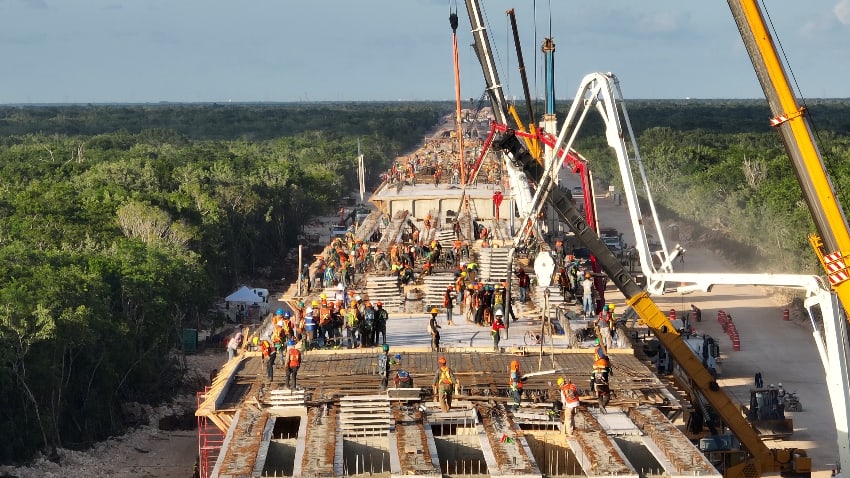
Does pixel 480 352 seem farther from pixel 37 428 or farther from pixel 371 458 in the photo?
pixel 37 428

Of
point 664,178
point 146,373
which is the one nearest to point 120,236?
point 146,373

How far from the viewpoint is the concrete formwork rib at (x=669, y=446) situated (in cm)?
2381

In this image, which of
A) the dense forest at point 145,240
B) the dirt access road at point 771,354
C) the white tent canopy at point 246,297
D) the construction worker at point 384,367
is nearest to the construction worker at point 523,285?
the dirt access road at point 771,354

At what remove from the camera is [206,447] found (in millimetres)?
30125

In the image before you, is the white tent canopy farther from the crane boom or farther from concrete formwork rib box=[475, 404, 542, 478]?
the crane boom

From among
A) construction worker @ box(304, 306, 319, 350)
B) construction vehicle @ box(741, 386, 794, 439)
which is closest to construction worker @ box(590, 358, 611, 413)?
construction worker @ box(304, 306, 319, 350)

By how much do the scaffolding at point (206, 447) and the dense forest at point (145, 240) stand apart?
530 cm

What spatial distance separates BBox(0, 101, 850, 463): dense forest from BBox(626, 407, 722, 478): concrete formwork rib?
10.0m

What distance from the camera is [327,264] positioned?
157ft

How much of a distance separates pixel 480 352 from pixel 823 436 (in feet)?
42.5

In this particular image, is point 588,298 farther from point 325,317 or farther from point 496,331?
point 325,317

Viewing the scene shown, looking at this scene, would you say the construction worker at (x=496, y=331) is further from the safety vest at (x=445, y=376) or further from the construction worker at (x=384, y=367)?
the safety vest at (x=445, y=376)

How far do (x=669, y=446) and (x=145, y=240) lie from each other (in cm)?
4698

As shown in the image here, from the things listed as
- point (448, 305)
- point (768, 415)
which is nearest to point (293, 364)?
point (448, 305)
